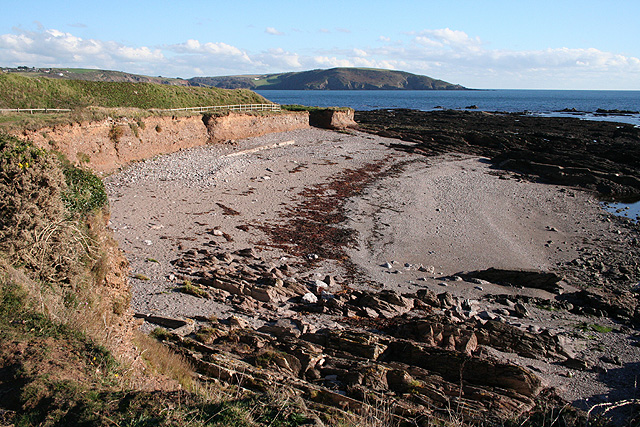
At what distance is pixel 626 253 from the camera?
50.6ft

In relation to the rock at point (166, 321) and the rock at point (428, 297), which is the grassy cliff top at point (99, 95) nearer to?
the rock at point (166, 321)

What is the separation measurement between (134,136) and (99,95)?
1186 centimetres

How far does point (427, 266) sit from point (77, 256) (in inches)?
398

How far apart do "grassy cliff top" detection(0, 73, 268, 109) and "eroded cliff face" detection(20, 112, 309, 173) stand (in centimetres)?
503

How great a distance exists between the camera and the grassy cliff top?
26366mm

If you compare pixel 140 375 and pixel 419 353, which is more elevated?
pixel 140 375

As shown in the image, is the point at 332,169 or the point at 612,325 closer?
the point at 612,325

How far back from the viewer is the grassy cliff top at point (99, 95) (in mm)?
26366

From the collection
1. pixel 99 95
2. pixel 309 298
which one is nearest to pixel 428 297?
pixel 309 298

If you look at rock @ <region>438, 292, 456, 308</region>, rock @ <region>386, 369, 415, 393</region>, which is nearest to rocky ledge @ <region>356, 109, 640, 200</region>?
rock @ <region>438, 292, 456, 308</region>

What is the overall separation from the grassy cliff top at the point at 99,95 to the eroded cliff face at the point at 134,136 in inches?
198

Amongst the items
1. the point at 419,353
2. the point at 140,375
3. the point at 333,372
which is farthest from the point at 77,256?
the point at 419,353

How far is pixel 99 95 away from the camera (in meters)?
32.3

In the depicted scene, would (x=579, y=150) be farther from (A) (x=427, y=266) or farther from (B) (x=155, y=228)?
(B) (x=155, y=228)
